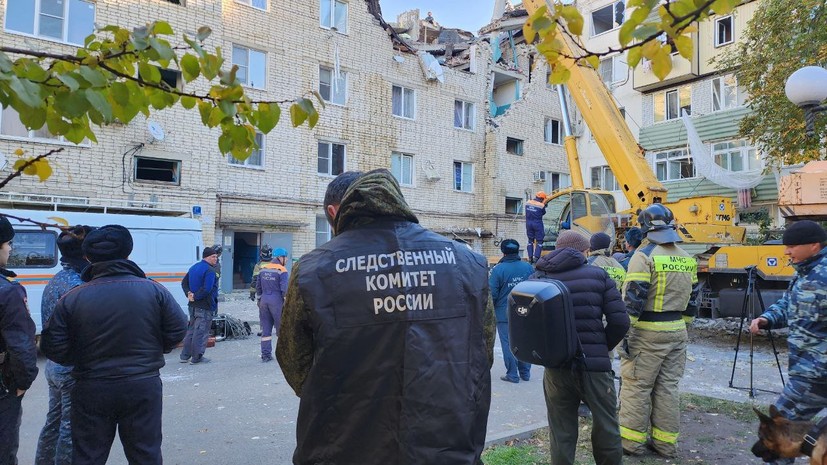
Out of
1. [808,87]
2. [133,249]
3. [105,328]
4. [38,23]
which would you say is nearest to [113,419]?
[105,328]

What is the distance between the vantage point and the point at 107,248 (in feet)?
11.7

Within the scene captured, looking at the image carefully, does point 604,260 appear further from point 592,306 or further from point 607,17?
point 607,17

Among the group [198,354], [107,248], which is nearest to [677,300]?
[107,248]

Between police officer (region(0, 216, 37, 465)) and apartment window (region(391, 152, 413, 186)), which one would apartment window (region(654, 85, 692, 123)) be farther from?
police officer (region(0, 216, 37, 465))

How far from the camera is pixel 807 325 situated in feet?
12.2

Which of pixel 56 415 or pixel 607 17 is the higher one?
pixel 607 17

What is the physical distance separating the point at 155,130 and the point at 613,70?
20.7 m

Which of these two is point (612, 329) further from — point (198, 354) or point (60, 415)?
point (198, 354)

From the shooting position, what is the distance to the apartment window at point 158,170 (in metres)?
16.5

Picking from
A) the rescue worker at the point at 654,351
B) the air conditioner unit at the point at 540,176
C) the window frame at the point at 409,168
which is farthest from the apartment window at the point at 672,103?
the rescue worker at the point at 654,351

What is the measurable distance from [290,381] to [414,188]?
20787mm

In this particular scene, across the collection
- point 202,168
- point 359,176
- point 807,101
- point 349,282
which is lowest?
point 349,282

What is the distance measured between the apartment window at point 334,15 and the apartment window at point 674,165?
14601mm

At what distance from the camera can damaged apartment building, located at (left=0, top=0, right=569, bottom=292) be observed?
15.6 metres
